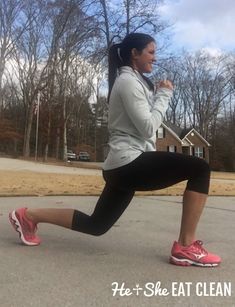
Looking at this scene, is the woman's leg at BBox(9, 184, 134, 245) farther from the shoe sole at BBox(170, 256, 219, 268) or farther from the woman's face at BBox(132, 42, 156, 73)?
the woman's face at BBox(132, 42, 156, 73)

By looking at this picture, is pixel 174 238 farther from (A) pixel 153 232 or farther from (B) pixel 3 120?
(B) pixel 3 120

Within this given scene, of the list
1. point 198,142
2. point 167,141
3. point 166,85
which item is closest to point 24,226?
point 166,85

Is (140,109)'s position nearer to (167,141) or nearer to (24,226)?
(24,226)

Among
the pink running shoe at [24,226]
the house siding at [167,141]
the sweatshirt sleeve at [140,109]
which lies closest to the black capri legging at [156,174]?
the sweatshirt sleeve at [140,109]

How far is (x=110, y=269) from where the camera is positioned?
3834 millimetres

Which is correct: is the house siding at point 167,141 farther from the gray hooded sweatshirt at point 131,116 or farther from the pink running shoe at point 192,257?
the pink running shoe at point 192,257

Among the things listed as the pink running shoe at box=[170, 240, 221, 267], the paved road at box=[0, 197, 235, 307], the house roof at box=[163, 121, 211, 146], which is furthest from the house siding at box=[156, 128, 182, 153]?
the pink running shoe at box=[170, 240, 221, 267]

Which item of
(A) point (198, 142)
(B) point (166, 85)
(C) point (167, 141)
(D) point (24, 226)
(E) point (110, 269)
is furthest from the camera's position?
(A) point (198, 142)

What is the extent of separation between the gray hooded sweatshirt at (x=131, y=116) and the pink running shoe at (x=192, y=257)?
2.60 feet

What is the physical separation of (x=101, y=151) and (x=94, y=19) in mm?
44697

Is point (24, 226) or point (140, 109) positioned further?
point (24, 226)

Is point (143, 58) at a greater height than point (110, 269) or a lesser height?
greater

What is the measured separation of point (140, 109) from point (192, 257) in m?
1.19

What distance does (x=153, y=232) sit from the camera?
5.43 m
